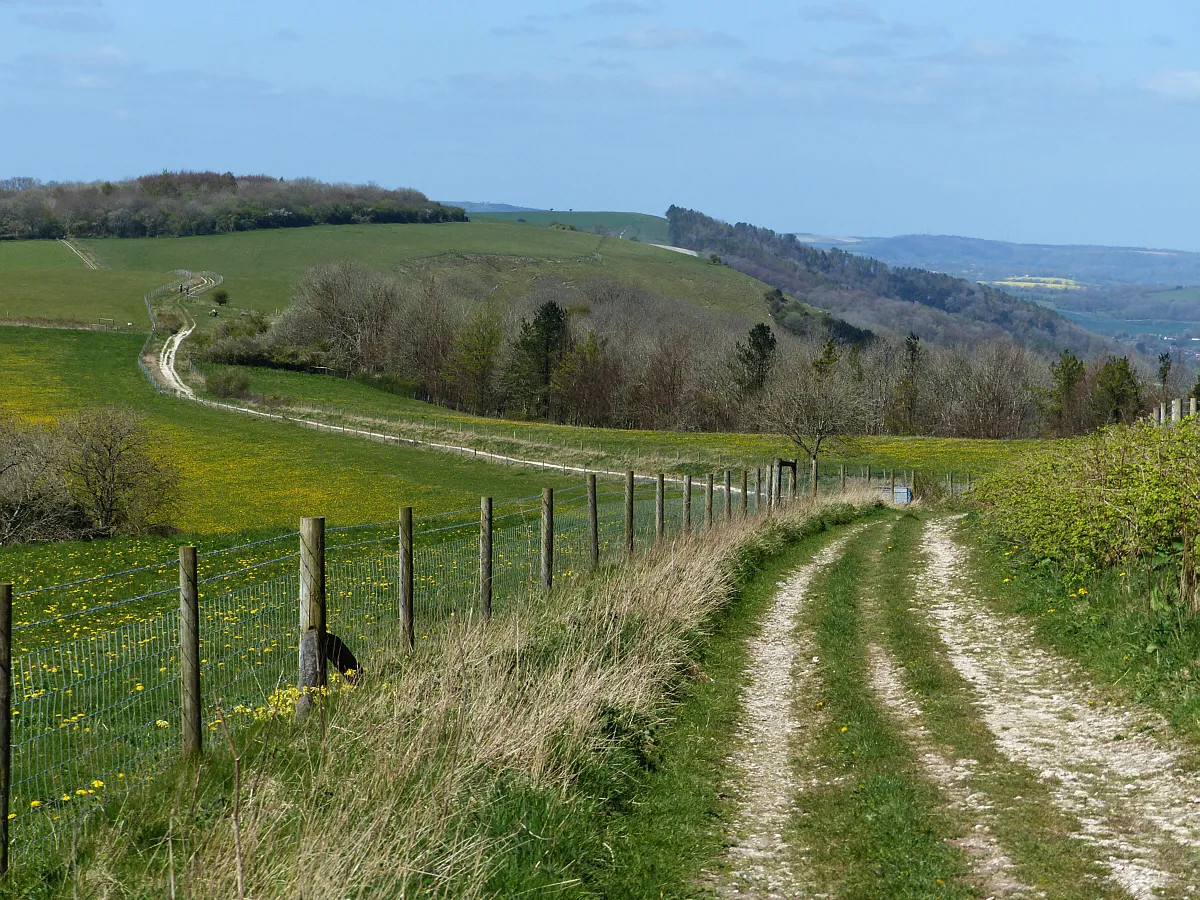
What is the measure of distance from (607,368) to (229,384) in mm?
40991

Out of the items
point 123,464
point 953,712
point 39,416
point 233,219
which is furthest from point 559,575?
point 233,219

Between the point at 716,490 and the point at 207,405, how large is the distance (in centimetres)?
4089

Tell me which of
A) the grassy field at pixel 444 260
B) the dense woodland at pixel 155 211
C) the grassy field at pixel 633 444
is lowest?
the grassy field at pixel 633 444

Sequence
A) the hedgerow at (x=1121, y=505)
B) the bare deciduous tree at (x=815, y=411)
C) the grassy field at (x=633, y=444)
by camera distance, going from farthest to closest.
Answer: the grassy field at (x=633, y=444) → the bare deciduous tree at (x=815, y=411) → the hedgerow at (x=1121, y=505)

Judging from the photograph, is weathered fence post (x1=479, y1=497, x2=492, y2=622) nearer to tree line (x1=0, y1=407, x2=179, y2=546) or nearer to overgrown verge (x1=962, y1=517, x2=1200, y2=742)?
overgrown verge (x1=962, y1=517, x2=1200, y2=742)

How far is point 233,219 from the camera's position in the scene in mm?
182125

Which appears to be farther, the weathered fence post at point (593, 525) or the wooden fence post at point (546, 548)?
the weathered fence post at point (593, 525)

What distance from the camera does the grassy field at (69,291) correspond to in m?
112

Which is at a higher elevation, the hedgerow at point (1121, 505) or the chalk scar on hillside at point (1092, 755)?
the hedgerow at point (1121, 505)

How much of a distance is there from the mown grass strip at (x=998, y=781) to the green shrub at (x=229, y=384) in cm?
7346

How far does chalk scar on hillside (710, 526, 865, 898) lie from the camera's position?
257 inches

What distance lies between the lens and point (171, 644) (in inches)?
603

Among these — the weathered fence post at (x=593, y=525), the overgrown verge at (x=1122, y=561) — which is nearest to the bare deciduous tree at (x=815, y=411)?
the overgrown verge at (x=1122, y=561)

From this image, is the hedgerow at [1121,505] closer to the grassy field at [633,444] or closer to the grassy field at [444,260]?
the grassy field at [633,444]
